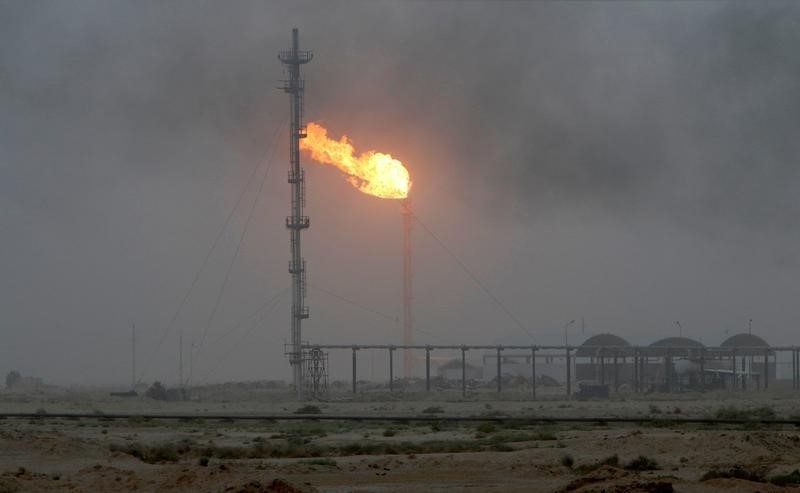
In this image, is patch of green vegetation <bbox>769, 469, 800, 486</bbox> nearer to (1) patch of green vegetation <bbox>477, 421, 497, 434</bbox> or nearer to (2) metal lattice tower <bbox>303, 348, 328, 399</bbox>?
(1) patch of green vegetation <bbox>477, 421, 497, 434</bbox>

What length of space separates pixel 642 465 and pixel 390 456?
7.27 meters

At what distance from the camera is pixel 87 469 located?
3269 centimetres

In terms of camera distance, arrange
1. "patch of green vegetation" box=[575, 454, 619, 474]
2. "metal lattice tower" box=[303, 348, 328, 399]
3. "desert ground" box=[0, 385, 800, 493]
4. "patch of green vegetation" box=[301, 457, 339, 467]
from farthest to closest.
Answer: "metal lattice tower" box=[303, 348, 328, 399] → "patch of green vegetation" box=[301, 457, 339, 467] → "patch of green vegetation" box=[575, 454, 619, 474] → "desert ground" box=[0, 385, 800, 493]

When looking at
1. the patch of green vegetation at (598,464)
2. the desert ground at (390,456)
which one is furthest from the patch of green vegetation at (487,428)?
the patch of green vegetation at (598,464)

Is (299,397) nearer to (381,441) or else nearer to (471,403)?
(471,403)

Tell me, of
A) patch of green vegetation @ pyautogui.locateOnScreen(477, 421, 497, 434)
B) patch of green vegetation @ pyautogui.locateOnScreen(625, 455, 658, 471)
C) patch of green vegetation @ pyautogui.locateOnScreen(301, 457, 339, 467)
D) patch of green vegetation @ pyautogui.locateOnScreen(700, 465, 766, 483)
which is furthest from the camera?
patch of green vegetation @ pyautogui.locateOnScreen(477, 421, 497, 434)

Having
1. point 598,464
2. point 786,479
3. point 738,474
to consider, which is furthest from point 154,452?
point 786,479

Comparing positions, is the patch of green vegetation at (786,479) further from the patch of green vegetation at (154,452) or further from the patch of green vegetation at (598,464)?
the patch of green vegetation at (154,452)

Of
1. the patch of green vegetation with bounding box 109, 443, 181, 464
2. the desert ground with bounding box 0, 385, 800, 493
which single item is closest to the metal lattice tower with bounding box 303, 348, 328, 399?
the desert ground with bounding box 0, 385, 800, 493

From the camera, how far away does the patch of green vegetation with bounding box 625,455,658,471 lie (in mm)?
33259

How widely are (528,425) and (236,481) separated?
24.6 meters

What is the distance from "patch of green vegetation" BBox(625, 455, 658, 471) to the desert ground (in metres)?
0.04

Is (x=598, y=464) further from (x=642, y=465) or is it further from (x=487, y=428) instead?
(x=487, y=428)

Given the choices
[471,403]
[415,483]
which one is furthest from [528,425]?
[471,403]
